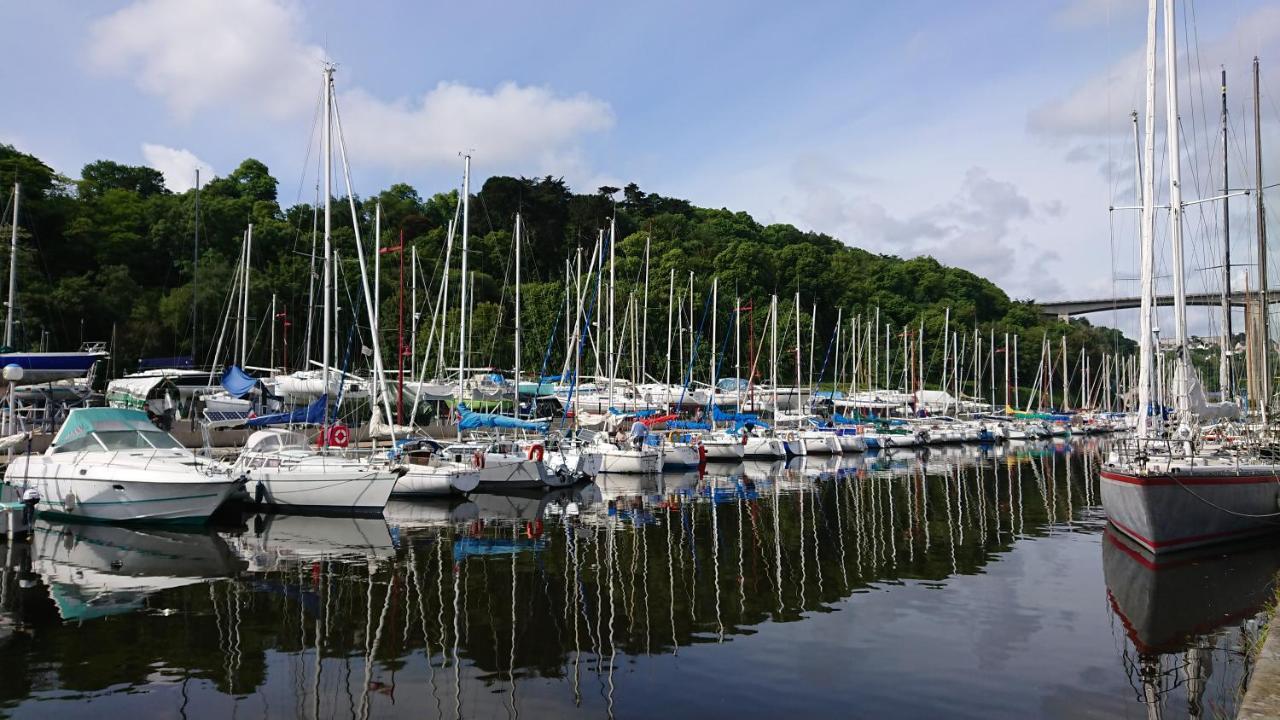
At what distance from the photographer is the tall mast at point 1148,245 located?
22438 millimetres

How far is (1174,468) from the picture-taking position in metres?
19.8

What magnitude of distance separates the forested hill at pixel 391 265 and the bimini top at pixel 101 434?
16.9 m

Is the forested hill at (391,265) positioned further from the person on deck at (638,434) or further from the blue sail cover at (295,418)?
the person on deck at (638,434)

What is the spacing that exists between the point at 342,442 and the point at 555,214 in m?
95.6

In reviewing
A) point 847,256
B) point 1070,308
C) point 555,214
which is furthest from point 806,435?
point 1070,308

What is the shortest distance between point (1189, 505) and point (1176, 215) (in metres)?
8.30

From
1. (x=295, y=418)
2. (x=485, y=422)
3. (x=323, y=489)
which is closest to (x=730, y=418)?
(x=485, y=422)

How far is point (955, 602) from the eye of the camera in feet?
55.1

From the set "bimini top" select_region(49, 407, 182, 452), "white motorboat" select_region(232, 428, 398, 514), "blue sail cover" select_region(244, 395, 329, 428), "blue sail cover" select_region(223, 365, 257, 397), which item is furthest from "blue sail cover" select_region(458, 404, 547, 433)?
"blue sail cover" select_region(223, 365, 257, 397)

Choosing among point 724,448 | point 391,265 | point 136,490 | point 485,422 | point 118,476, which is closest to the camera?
point 136,490

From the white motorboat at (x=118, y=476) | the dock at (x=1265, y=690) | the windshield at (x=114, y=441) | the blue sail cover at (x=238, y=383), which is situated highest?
the blue sail cover at (x=238, y=383)

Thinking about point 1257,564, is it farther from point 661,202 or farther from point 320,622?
point 661,202

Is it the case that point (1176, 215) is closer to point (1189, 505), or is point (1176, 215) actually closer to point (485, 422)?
point (1189, 505)

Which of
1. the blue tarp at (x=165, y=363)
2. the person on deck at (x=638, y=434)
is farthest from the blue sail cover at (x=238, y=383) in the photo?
the person on deck at (x=638, y=434)
